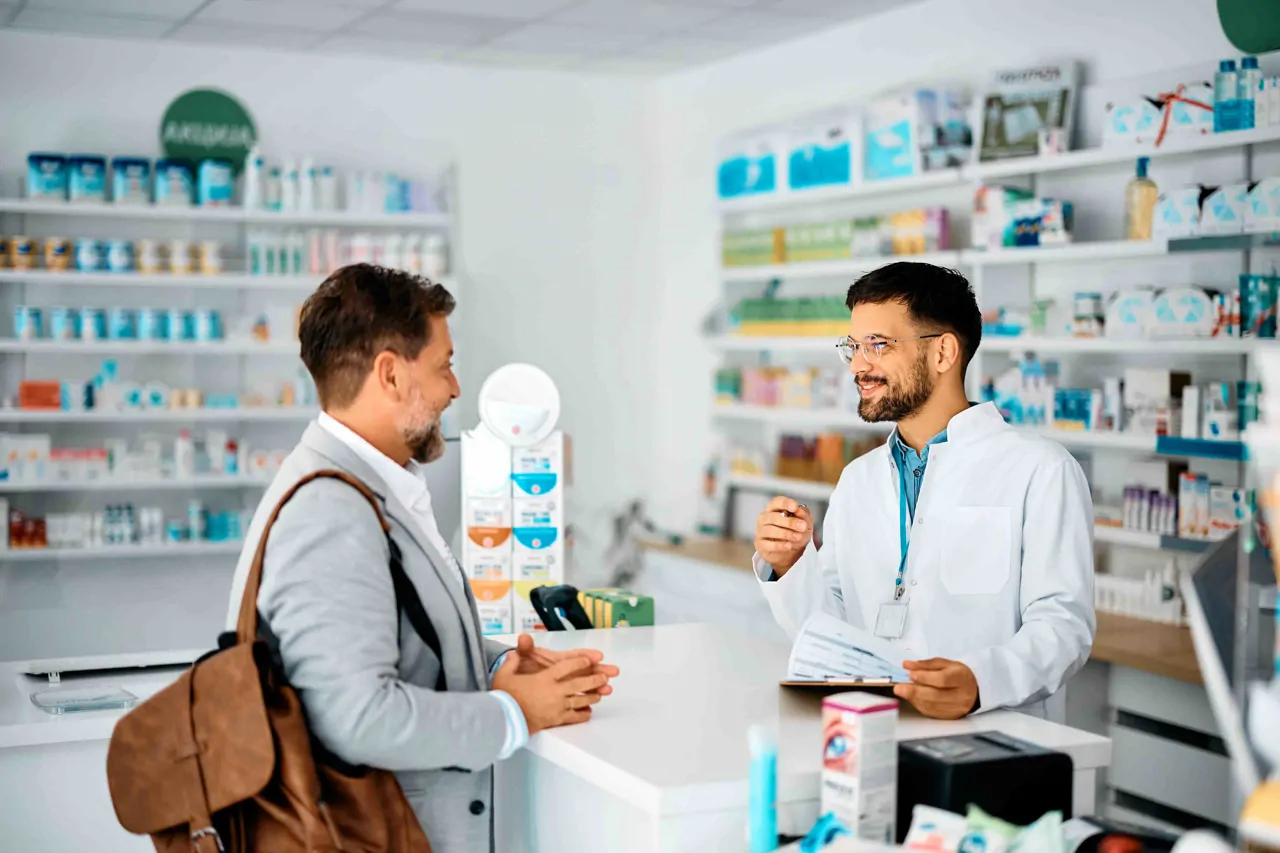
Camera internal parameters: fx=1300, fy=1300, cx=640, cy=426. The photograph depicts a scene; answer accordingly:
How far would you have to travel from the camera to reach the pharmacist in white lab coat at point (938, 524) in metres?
2.51

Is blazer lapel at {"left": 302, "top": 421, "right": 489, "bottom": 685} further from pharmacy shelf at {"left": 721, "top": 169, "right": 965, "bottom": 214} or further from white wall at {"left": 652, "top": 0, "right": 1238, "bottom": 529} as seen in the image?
pharmacy shelf at {"left": 721, "top": 169, "right": 965, "bottom": 214}

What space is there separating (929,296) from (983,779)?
4.16 feet

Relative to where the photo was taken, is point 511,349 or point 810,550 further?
point 511,349

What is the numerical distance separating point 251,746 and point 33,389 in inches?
186

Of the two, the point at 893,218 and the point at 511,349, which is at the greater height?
the point at 893,218

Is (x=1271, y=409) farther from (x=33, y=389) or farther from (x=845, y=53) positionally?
(x=33, y=389)

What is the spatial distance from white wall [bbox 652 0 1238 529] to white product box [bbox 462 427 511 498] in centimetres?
268

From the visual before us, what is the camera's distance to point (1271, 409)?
1.29 m

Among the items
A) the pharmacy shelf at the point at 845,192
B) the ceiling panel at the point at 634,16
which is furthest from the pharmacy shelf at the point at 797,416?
the ceiling panel at the point at 634,16

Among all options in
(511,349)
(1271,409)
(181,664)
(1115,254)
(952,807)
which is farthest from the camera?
(511,349)

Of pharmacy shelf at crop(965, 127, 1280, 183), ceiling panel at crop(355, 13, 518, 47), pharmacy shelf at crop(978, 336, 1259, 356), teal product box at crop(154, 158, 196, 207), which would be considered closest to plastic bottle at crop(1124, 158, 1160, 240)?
pharmacy shelf at crop(965, 127, 1280, 183)

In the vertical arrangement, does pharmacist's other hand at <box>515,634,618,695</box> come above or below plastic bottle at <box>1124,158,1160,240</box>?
below

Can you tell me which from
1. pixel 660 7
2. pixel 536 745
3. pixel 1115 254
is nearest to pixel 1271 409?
pixel 536 745

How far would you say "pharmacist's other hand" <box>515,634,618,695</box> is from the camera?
218cm
